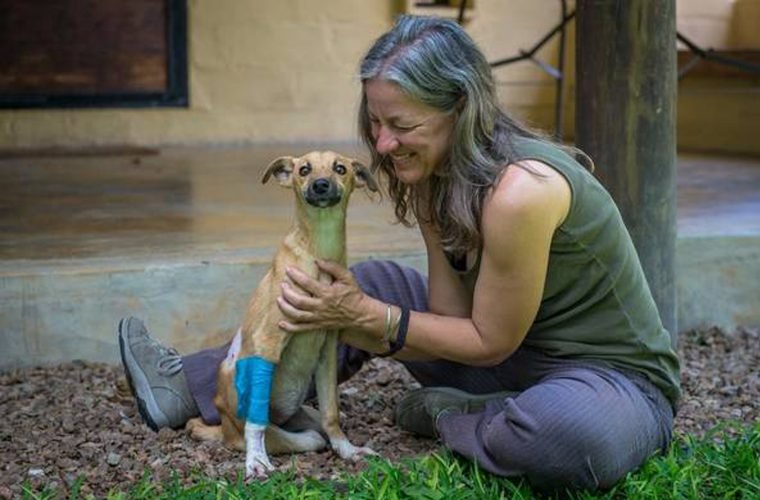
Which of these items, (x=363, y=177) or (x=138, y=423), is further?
(x=138, y=423)

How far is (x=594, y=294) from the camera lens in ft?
10.4

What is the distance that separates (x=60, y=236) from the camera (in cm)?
495

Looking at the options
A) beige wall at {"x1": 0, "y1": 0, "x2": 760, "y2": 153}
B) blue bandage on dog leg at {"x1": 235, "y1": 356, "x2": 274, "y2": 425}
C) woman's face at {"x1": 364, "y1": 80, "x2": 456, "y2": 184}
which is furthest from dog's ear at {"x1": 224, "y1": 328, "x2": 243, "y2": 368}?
beige wall at {"x1": 0, "y1": 0, "x2": 760, "y2": 153}

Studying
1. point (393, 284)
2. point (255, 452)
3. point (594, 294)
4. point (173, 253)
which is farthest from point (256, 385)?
point (173, 253)

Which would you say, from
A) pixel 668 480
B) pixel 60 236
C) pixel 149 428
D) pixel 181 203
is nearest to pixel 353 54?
pixel 181 203

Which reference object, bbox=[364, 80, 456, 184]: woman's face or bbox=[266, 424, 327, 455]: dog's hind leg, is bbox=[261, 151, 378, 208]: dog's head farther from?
bbox=[266, 424, 327, 455]: dog's hind leg

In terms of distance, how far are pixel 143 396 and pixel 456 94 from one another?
1.32m

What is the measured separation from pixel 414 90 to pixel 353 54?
19.6 ft

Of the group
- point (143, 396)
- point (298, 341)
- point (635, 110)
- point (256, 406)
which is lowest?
point (143, 396)

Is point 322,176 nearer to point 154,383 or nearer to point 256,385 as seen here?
point 256,385

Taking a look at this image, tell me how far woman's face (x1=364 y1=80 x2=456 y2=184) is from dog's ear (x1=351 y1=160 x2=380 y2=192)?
178mm

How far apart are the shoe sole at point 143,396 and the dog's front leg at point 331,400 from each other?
0.52m

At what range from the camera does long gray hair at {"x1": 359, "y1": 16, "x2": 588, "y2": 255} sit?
9.63 ft

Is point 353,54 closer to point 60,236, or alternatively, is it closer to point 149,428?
point 60,236
